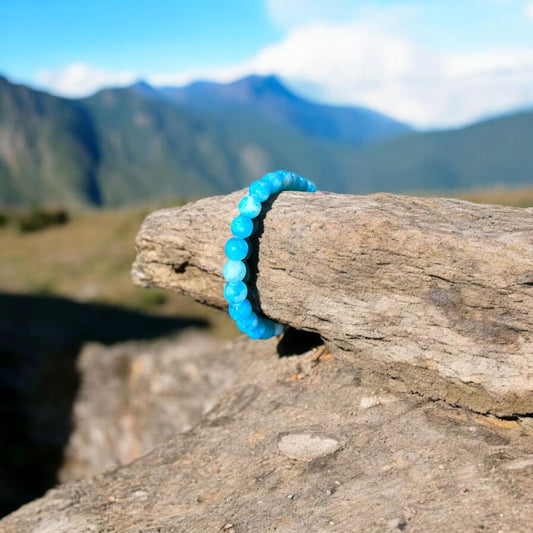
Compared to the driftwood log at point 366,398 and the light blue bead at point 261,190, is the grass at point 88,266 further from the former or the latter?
the light blue bead at point 261,190

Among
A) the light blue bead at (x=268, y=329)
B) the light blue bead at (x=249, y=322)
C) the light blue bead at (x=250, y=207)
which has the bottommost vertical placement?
the light blue bead at (x=268, y=329)

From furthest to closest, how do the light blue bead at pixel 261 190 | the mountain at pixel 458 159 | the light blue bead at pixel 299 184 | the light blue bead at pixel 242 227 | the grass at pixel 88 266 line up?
the mountain at pixel 458 159, the grass at pixel 88 266, the light blue bead at pixel 299 184, the light blue bead at pixel 261 190, the light blue bead at pixel 242 227

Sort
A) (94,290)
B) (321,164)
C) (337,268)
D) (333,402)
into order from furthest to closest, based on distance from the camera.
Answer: (321,164)
(94,290)
(333,402)
(337,268)

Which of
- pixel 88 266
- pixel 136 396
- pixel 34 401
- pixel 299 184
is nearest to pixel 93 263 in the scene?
pixel 88 266

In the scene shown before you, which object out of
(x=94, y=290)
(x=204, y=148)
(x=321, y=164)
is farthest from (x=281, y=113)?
(x=94, y=290)

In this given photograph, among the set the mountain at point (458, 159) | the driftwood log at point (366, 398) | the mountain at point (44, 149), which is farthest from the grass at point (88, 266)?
the mountain at point (44, 149)

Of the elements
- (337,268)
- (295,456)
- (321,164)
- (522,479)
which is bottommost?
(321,164)

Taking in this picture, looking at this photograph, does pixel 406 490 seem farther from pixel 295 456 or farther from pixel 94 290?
pixel 94 290
